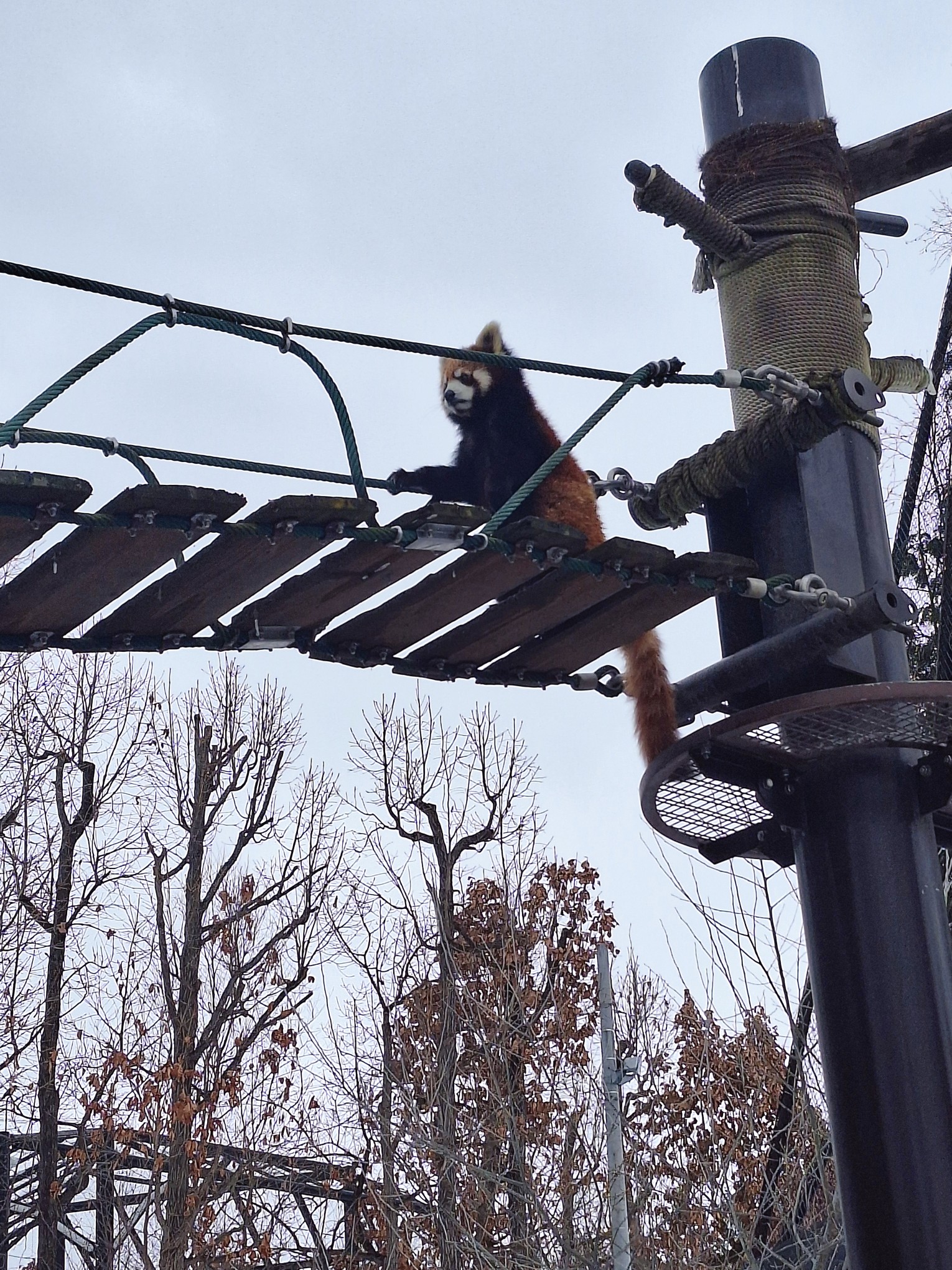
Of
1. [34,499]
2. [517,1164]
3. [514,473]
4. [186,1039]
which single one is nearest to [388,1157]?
[517,1164]

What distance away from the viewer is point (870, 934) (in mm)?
3180

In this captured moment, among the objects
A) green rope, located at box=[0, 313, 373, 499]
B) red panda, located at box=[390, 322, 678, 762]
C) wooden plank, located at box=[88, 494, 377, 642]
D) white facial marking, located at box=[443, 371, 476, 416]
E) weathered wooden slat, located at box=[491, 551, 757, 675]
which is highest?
white facial marking, located at box=[443, 371, 476, 416]

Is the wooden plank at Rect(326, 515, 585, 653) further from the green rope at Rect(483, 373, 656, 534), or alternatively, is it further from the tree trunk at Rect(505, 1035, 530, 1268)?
the tree trunk at Rect(505, 1035, 530, 1268)

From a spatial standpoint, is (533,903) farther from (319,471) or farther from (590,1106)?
(319,471)

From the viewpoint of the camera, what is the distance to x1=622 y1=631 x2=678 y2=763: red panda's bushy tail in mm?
3818

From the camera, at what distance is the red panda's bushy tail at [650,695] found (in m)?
3.82

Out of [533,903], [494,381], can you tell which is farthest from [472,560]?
[533,903]

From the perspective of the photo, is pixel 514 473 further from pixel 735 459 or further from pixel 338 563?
pixel 338 563

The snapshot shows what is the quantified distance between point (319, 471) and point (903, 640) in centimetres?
154

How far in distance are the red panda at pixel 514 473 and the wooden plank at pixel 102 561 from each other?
1.29 metres

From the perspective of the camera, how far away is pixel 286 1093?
15414 millimetres

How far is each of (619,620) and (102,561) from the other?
1273mm

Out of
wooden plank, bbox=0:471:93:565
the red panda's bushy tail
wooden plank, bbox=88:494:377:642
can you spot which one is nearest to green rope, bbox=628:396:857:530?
the red panda's bushy tail

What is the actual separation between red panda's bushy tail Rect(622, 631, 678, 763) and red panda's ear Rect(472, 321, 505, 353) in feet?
9.90
